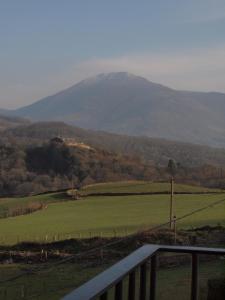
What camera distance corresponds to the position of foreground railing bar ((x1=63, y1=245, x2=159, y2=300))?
2350 millimetres

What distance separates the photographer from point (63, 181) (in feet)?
304

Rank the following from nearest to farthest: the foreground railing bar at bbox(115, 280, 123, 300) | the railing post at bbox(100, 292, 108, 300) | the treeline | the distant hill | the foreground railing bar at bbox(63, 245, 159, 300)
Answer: the foreground railing bar at bbox(63, 245, 159, 300) → the railing post at bbox(100, 292, 108, 300) → the foreground railing bar at bbox(115, 280, 123, 300) → the treeline → the distant hill

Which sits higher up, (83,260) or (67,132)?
(67,132)

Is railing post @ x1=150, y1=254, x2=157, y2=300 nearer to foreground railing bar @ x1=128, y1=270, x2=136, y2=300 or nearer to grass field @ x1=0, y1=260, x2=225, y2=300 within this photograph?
foreground railing bar @ x1=128, y1=270, x2=136, y2=300

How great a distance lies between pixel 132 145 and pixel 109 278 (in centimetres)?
16833

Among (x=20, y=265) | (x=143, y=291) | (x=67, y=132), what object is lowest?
(x=20, y=265)

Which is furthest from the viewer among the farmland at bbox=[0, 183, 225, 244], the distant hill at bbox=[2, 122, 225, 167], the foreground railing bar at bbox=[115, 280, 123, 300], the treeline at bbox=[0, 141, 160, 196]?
the distant hill at bbox=[2, 122, 225, 167]

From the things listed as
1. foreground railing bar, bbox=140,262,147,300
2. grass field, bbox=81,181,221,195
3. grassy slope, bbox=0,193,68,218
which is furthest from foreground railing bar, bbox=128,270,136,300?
grass field, bbox=81,181,221,195

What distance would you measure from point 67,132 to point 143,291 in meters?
176

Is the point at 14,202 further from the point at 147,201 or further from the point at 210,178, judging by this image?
the point at 210,178

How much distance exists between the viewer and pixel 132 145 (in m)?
171

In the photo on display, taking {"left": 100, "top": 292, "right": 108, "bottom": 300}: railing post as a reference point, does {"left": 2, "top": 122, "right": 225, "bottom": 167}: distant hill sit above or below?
above

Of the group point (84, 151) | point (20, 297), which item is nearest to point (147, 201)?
point (20, 297)

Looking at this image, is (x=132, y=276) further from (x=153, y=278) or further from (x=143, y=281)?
(x=153, y=278)
